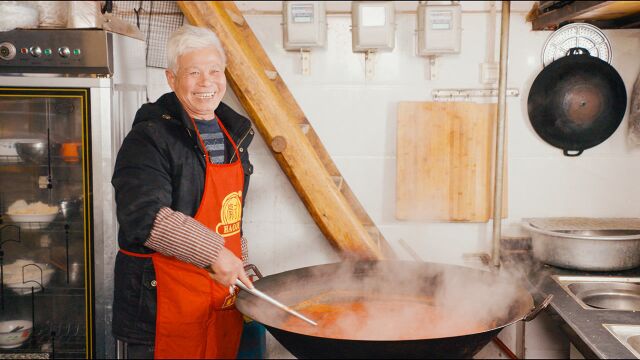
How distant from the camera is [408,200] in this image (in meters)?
2.94

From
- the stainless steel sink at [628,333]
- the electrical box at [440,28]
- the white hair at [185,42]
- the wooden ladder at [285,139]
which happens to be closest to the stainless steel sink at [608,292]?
the stainless steel sink at [628,333]

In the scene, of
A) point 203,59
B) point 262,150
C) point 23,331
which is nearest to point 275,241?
point 262,150

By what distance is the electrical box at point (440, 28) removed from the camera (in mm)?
2732

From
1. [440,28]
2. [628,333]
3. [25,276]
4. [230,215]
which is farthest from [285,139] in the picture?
[628,333]

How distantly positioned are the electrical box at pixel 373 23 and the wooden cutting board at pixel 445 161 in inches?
14.2

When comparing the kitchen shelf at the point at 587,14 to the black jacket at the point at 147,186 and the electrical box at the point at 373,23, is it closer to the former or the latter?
the electrical box at the point at 373,23

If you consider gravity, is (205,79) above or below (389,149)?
above

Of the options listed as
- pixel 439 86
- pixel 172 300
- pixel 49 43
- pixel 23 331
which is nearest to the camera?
pixel 172 300

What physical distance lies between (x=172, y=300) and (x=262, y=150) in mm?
1022

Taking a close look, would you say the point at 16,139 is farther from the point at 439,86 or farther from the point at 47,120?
the point at 439,86

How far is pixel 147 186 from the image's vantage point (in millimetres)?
2059

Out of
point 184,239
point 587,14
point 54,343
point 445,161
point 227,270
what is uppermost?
point 587,14

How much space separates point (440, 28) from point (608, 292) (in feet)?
4.77

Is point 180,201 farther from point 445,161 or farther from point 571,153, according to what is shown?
point 571,153
